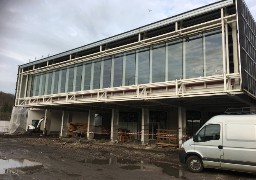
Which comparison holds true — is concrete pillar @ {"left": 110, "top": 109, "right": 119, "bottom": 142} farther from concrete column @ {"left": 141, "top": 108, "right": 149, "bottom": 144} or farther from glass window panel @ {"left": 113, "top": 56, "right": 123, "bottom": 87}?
glass window panel @ {"left": 113, "top": 56, "right": 123, "bottom": 87}

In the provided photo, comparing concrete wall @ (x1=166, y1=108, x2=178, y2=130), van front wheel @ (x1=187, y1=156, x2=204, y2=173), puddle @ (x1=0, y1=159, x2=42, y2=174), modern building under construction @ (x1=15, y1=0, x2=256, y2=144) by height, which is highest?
modern building under construction @ (x1=15, y1=0, x2=256, y2=144)

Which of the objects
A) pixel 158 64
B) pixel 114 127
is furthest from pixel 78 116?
pixel 158 64

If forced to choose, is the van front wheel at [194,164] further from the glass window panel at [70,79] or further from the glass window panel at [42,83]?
the glass window panel at [42,83]

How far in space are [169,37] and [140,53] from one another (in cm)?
324

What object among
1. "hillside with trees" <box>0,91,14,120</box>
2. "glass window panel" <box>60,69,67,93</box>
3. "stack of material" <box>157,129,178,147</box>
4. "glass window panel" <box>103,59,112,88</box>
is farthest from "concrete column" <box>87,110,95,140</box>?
"hillside with trees" <box>0,91,14,120</box>

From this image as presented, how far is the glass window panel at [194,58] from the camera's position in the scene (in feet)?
60.6

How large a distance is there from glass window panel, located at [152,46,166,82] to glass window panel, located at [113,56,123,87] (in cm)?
369

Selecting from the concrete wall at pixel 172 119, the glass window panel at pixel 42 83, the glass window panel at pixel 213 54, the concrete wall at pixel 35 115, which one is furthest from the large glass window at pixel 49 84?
the glass window panel at pixel 213 54

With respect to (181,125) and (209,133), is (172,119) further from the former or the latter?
(209,133)

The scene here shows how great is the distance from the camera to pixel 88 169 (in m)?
11.1

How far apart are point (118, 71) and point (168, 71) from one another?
565cm

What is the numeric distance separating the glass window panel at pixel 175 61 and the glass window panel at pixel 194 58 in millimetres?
607

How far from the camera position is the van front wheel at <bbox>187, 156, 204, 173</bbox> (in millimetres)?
10875

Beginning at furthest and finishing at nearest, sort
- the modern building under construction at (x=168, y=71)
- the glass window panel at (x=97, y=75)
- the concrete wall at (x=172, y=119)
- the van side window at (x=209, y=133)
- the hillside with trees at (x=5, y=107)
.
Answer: the hillside with trees at (x=5, y=107) → the concrete wall at (x=172, y=119) → the glass window panel at (x=97, y=75) → the modern building under construction at (x=168, y=71) → the van side window at (x=209, y=133)
